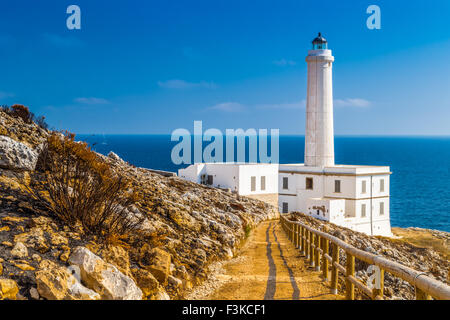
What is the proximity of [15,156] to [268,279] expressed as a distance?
4.82 metres

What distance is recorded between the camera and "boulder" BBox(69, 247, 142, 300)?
4.41 m

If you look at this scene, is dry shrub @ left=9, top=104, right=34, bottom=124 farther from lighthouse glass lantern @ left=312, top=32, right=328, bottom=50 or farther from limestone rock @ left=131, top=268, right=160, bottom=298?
lighthouse glass lantern @ left=312, top=32, right=328, bottom=50

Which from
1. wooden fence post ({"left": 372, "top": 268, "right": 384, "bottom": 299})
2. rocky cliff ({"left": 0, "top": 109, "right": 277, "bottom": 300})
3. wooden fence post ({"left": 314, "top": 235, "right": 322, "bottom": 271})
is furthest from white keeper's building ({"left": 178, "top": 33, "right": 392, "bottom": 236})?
wooden fence post ({"left": 372, "top": 268, "right": 384, "bottom": 299})

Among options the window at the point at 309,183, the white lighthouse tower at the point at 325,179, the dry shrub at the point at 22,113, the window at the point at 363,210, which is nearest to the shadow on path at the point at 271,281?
the dry shrub at the point at 22,113

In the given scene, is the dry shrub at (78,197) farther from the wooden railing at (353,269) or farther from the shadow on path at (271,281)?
the wooden railing at (353,269)

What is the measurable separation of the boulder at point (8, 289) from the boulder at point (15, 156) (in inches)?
127

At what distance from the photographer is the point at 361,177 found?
31.7m

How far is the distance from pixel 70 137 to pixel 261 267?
4678 millimetres

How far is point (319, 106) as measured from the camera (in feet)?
113

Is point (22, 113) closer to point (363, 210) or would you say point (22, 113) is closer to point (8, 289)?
point (8, 289)

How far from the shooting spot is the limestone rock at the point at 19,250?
448 cm

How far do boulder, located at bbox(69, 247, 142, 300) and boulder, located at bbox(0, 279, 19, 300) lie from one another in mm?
709

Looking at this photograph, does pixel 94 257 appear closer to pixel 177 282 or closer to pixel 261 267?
pixel 177 282
